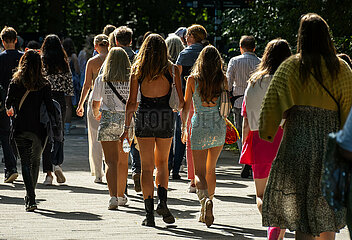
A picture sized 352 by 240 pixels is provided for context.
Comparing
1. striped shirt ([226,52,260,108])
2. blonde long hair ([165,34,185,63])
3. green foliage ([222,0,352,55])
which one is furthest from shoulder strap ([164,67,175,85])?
green foliage ([222,0,352,55])

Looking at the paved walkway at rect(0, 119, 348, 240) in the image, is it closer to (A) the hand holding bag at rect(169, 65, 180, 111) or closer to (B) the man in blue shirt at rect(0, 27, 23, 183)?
(B) the man in blue shirt at rect(0, 27, 23, 183)

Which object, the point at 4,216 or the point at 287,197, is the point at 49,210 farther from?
the point at 287,197

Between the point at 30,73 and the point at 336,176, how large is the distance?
5266mm

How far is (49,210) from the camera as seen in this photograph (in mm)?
8406

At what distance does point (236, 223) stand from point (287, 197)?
107 inches

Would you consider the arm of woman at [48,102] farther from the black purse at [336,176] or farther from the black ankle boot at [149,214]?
the black purse at [336,176]

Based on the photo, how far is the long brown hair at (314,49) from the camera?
496 centimetres

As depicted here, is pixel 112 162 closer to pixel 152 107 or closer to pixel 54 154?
pixel 152 107

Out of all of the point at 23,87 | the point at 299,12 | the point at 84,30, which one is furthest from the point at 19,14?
the point at 23,87

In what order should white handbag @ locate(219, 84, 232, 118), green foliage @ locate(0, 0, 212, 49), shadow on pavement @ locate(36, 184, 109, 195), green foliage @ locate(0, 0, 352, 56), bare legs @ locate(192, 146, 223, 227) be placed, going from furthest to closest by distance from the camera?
green foliage @ locate(0, 0, 212, 49), green foliage @ locate(0, 0, 352, 56), shadow on pavement @ locate(36, 184, 109, 195), white handbag @ locate(219, 84, 232, 118), bare legs @ locate(192, 146, 223, 227)

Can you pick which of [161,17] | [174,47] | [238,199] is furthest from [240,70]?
[161,17]

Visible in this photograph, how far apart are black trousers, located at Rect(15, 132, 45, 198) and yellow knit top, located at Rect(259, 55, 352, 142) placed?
162 inches

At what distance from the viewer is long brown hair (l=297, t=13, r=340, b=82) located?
16.3 feet

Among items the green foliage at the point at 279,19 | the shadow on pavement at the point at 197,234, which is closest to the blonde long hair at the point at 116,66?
the shadow on pavement at the point at 197,234
